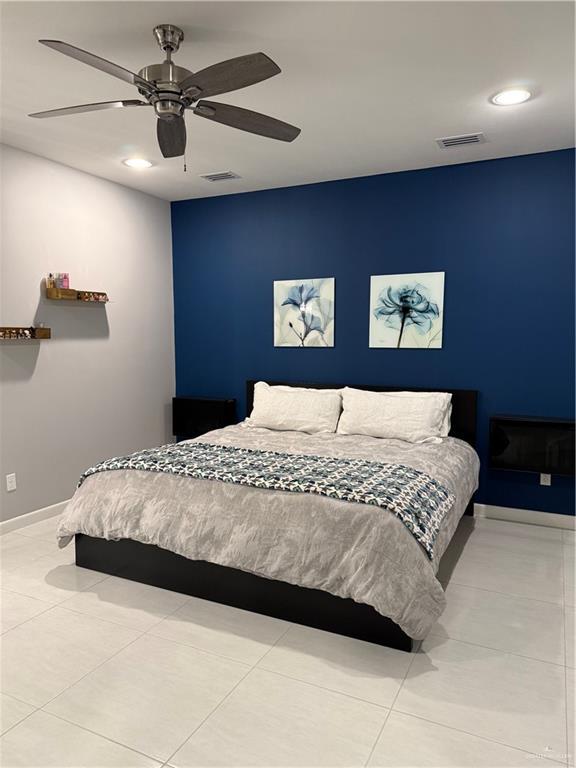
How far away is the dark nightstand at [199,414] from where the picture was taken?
512cm

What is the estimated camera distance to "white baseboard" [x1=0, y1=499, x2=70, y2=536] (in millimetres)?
3874

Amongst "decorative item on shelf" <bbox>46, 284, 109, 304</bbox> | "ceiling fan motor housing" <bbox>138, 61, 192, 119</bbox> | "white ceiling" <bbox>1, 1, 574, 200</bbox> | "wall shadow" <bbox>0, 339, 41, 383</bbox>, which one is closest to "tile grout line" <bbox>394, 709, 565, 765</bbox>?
"ceiling fan motor housing" <bbox>138, 61, 192, 119</bbox>

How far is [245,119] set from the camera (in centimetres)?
245

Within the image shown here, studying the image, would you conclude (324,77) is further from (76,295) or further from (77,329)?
(77,329)

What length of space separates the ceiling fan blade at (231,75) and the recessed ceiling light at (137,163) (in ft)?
6.52

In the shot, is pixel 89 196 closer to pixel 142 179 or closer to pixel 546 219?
pixel 142 179

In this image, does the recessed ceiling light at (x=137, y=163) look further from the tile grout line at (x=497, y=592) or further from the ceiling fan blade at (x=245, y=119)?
the tile grout line at (x=497, y=592)

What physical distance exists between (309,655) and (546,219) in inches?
134

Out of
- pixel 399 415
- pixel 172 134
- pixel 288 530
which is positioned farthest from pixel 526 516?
pixel 172 134

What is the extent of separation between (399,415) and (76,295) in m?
2.68

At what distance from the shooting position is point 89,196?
4453 mm

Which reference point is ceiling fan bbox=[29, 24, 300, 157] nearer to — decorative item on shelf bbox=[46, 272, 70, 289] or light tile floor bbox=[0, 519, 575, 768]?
decorative item on shelf bbox=[46, 272, 70, 289]

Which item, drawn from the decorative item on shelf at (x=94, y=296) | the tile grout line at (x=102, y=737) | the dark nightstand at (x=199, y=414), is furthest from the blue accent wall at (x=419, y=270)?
the tile grout line at (x=102, y=737)

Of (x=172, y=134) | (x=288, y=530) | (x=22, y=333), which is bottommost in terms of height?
(x=288, y=530)
